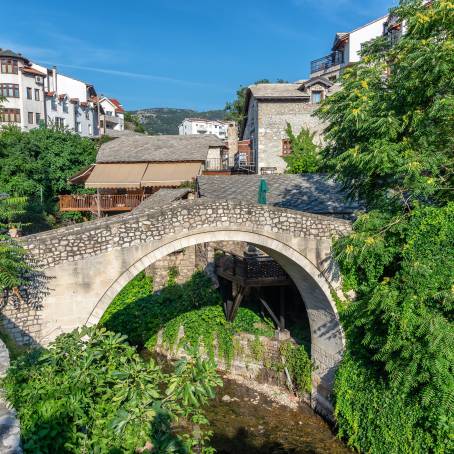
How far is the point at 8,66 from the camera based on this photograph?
41.5 meters

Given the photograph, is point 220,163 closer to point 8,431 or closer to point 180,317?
point 180,317

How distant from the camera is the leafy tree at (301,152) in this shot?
26.8 metres

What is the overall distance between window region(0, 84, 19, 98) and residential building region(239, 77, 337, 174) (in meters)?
25.7

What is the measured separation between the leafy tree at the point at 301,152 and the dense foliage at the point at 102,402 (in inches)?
888

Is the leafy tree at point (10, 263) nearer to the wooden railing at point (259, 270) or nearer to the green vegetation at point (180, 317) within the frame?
the wooden railing at point (259, 270)

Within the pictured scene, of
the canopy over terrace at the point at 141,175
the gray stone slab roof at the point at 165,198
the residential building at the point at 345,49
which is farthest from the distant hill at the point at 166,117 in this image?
the gray stone slab roof at the point at 165,198

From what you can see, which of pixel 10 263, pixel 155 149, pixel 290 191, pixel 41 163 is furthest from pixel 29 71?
pixel 10 263

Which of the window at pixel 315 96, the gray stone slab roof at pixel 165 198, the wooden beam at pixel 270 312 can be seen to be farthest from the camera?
the window at pixel 315 96

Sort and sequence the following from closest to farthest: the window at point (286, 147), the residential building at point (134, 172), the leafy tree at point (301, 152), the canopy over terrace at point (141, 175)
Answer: the canopy over terrace at point (141, 175) < the residential building at point (134, 172) < the leafy tree at point (301, 152) < the window at point (286, 147)

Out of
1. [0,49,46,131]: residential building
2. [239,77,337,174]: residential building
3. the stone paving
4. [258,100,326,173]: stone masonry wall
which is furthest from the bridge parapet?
[0,49,46,131]: residential building

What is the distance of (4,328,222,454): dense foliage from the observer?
4.45 m

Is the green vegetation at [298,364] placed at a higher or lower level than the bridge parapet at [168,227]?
lower

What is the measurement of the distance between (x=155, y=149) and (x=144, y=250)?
19345mm

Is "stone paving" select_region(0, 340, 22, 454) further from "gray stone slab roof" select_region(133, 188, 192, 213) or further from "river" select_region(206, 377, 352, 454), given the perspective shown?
"gray stone slab roof" select_region(133, 188, 192, 213)
